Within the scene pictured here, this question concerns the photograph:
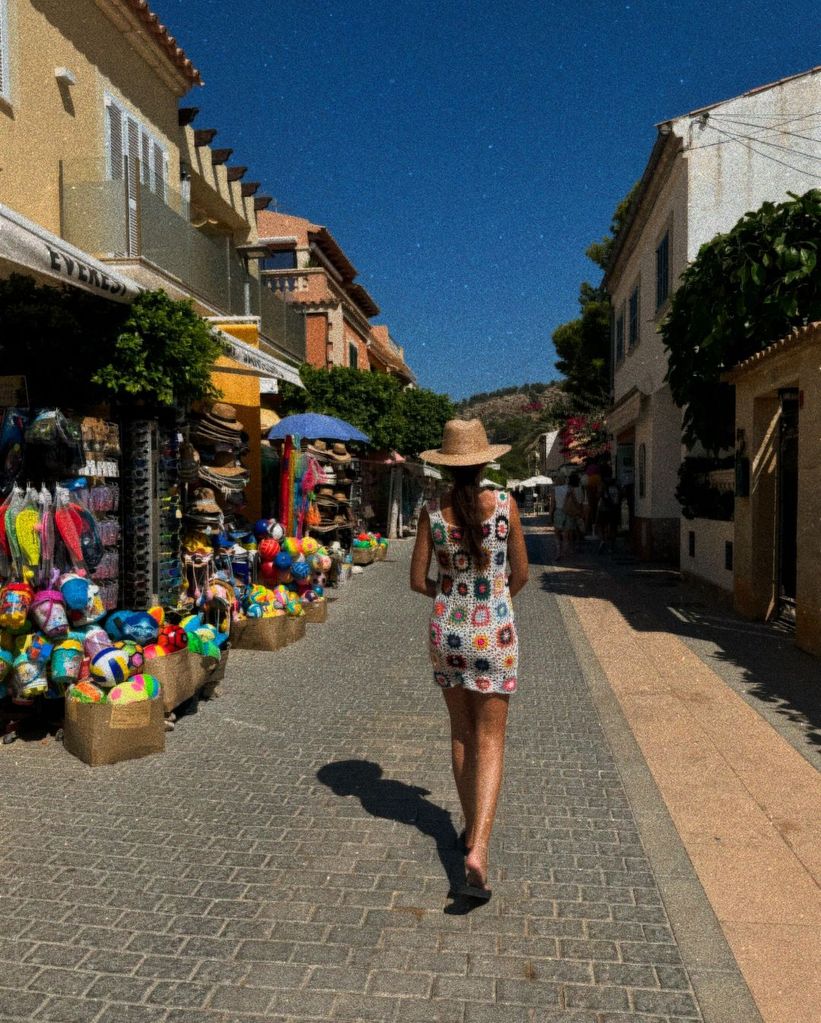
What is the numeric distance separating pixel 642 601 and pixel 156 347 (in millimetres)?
7459

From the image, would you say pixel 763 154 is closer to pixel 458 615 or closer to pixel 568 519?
pixel 568 519

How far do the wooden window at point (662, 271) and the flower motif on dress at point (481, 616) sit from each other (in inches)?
509

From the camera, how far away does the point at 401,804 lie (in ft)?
13.9

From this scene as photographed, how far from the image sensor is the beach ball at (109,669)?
16.0ft

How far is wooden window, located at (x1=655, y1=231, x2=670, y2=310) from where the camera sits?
1502cm

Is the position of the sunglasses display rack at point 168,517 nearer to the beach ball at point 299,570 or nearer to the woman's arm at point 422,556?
the beach ball at point 299,570

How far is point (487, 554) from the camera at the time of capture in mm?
3328

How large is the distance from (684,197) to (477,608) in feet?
40.8

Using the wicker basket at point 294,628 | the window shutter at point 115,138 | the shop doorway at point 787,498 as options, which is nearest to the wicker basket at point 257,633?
the wicker basket at point 294,628

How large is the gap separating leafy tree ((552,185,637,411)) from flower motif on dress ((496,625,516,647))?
3145cm

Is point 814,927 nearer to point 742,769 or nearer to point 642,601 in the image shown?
point 742,769

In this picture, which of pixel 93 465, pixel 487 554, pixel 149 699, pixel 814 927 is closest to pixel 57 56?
pixel 93 465

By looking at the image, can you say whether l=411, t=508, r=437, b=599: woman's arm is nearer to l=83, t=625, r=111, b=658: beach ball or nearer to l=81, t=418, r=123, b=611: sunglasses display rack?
l=83, t=625, r=111, b=658: beach ball

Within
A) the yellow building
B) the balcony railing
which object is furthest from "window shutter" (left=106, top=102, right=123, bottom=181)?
the balcony railing
